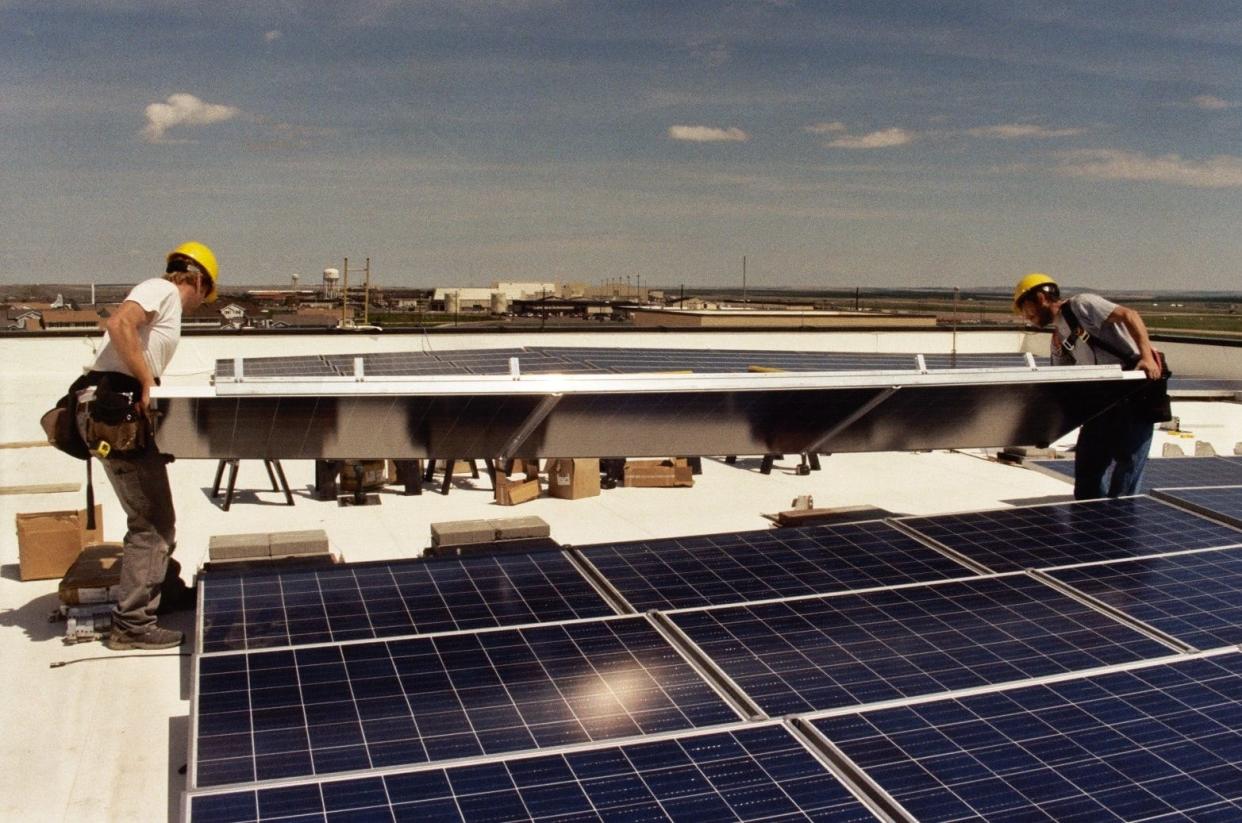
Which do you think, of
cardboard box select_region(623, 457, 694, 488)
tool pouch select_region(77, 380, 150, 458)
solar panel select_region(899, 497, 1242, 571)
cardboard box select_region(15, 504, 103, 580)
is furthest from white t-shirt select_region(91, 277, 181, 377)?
cardboard box select_region(623, 457, 694, 488)

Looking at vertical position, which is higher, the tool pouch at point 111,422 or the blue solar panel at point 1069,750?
the tool pouch at point 111,422

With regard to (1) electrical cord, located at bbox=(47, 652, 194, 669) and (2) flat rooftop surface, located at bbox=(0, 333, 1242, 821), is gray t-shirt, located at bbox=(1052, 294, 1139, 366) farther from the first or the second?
(1) electrical cord, located at bbox=(47, 652, 194, 669)

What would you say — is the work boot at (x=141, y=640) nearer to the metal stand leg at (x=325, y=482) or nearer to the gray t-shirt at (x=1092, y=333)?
the metal stand leg at (x=325, y=482)

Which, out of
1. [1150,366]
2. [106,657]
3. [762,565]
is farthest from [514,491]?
[1150,366]

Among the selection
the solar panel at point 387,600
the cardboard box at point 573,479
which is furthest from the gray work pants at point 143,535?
the cardboard box at point 573,479

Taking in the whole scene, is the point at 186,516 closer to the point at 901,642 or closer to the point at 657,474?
the point at 657,474

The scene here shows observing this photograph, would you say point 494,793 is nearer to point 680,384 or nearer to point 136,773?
point 136,773
